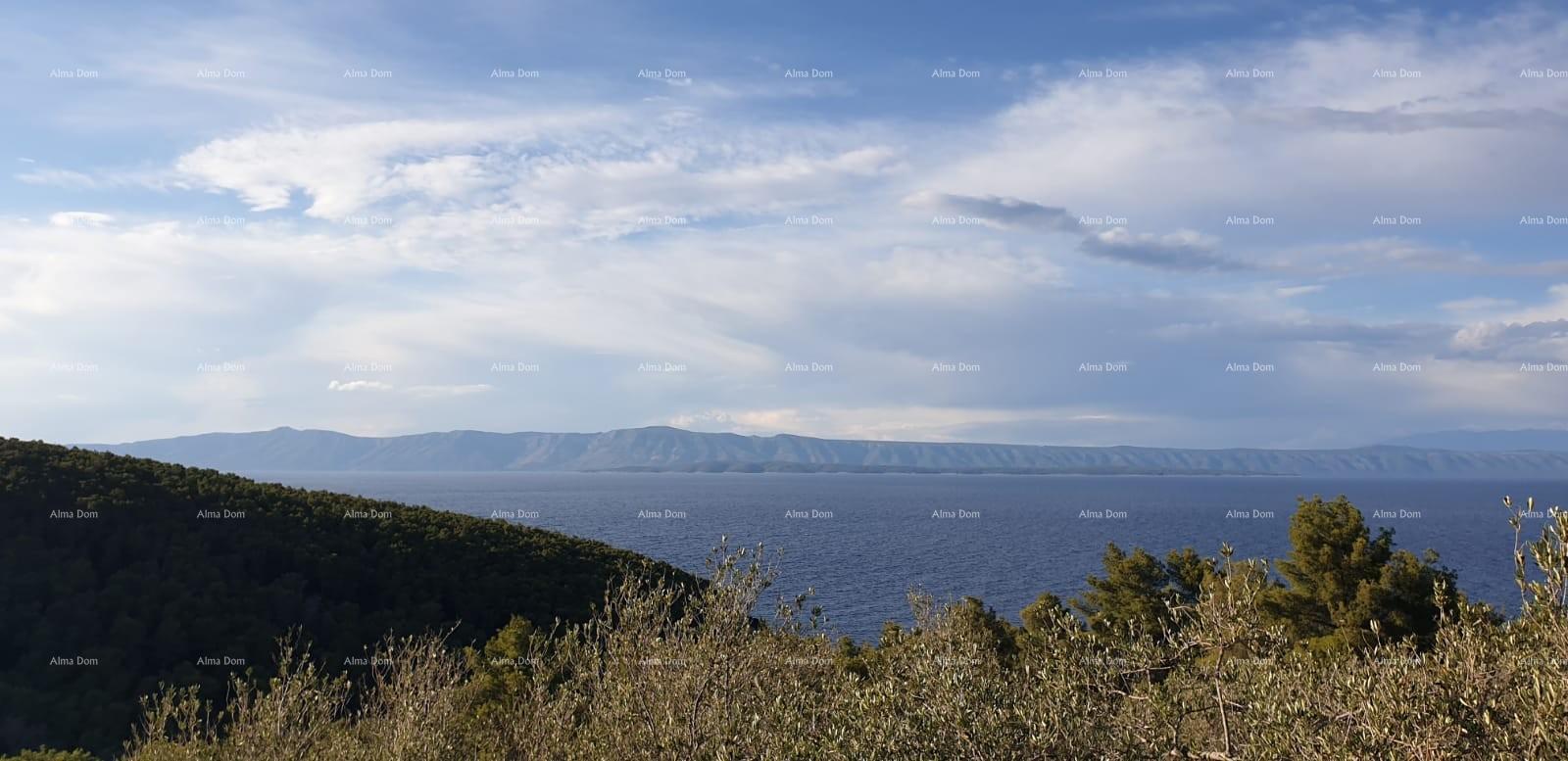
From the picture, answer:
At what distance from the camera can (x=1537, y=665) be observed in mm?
8883

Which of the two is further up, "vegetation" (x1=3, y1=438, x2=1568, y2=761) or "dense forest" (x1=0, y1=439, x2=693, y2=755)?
"vegetation" (x1=3, y1=438, x2=1568, y2=761)

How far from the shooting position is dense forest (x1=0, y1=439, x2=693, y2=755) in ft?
122

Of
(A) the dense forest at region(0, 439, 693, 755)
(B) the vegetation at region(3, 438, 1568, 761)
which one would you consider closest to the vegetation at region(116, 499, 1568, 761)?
(B) the vegetation at region(3, 438, 1568, 761)

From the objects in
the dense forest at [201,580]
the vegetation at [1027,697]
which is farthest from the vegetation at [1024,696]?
the dense forest at [201,580]

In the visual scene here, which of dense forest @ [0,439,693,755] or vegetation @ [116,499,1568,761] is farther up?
vegetation @ [116,499,1568,761]

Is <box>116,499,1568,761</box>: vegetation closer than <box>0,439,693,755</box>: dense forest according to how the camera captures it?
Yes

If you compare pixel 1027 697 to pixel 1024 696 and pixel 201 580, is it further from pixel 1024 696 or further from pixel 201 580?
pixel 201 580

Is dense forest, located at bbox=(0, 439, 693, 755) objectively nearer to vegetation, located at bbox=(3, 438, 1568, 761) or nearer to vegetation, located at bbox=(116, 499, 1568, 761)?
vegetation, located at bbox=(116, 499, 1568, 761)

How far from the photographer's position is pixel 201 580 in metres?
45.2

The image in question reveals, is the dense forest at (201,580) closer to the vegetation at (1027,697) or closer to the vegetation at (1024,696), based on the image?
the vegetation at (1027,697)

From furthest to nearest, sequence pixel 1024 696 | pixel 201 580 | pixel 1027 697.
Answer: pixel 201 580 → pixel 1024 696 → pixel 1027 697

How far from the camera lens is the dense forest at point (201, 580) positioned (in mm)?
37062

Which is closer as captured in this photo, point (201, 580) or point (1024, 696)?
point (1024, 696)

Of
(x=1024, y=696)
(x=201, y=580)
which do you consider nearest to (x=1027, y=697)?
(x=1024, y=696)
